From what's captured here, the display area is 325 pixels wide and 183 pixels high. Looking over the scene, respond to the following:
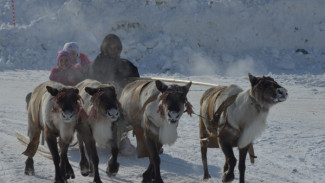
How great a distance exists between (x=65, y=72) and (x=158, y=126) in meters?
2.87

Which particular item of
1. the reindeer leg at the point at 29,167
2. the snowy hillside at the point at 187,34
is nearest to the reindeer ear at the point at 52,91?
the reindeer leg at the point at 29,167

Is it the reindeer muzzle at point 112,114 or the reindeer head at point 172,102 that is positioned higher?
the reindeer head at point 172,102

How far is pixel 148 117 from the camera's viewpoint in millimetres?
7586

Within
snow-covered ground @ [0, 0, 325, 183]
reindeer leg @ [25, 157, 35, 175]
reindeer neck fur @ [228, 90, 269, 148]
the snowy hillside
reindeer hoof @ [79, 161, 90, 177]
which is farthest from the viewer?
the snowy hillside

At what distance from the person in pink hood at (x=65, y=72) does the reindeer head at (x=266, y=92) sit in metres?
3.63

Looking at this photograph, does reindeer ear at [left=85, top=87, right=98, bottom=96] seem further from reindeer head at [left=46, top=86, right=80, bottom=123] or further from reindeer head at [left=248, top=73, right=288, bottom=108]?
reindeer head at [left=248, top=73, right=288, bottom=108]

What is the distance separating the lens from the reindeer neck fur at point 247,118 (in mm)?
7301

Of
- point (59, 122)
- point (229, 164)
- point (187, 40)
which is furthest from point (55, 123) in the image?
point (187, 40)

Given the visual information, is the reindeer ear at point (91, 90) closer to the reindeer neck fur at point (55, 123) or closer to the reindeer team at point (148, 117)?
the reindeer team at point (148, 117)

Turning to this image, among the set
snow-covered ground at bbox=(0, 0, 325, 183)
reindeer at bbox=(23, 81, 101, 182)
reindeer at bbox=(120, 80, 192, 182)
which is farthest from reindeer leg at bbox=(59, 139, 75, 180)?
snow-covered ground at bbox=(0, 0, 325, 183)

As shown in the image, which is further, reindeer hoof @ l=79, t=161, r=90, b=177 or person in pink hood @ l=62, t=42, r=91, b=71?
person in pink hood @ l=62, t=42, r=91, b=71

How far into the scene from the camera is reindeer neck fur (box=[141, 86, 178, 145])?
24.3 ft

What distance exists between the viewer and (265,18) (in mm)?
21484

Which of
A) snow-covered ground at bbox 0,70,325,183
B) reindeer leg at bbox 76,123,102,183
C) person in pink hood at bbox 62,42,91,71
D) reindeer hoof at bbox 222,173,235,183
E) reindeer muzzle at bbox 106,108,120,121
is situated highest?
person in pink hood at bbox 62,42,91,71
